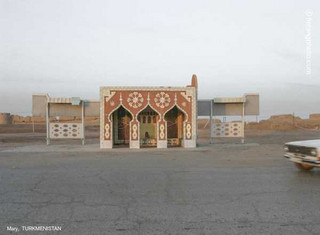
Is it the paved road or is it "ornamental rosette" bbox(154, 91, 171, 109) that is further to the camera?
"ornamental rosette" bbox(154, 91, 171, 109)

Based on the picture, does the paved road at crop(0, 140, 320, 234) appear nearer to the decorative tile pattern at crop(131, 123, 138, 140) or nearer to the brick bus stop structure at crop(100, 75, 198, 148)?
the decorative tile pattern at crop(131, 123, 138, 140)

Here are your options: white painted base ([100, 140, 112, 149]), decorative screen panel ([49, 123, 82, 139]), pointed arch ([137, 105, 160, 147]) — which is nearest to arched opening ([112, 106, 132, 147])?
pointed arch ([137, 105, 160, 147])

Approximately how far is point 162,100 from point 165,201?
12.4 m

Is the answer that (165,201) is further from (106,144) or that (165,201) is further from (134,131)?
(106,144)

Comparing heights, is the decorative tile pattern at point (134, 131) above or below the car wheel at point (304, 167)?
above

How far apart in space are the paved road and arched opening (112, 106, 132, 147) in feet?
35.1

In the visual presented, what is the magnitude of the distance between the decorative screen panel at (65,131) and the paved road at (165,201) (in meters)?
10.8

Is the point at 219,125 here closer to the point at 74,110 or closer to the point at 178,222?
the point at 74,110

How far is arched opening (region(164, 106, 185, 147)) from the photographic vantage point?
19484mm

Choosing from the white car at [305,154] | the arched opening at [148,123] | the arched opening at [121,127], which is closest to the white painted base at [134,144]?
the arched opening at [148,123]

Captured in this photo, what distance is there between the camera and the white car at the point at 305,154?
7857mm

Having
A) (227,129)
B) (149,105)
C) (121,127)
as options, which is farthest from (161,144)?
(227,129)

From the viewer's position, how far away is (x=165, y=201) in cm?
555

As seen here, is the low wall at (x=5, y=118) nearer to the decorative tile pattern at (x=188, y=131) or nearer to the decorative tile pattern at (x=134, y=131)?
the decorative tile pattern at (x=134, y=131)
